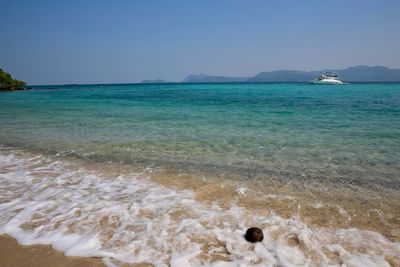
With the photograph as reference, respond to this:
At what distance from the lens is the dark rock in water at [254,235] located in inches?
156

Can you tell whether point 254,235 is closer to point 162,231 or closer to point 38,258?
point 162,231

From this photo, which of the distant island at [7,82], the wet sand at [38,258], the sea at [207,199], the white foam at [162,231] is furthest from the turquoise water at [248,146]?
the distant island at [7,82]

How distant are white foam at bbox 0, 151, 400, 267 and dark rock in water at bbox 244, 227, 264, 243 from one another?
78 millimetres

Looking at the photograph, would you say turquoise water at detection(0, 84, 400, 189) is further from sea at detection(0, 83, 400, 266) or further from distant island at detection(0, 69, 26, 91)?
distant island at detection(0, 69, 26, 91)

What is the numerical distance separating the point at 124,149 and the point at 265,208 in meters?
6.17

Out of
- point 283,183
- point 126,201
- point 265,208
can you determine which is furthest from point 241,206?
point 126,201

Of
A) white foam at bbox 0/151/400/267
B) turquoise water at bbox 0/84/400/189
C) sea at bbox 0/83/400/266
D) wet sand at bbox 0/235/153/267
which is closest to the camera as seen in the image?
wet sand at bbox 0/235/153/267

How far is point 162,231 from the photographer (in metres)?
Result: 4.28

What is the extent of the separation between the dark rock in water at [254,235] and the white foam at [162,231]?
8 centimetres

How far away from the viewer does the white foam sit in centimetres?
367

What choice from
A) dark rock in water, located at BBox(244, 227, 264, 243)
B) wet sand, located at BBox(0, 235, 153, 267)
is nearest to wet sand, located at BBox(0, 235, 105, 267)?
wet sand, located at BBox(0, 235, 153, 267)

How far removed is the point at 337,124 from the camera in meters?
15.1

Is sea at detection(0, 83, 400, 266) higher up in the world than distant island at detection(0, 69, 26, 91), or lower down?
lower down

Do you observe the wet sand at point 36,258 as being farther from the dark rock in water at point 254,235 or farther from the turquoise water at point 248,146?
the turquoise water at point 248,146
